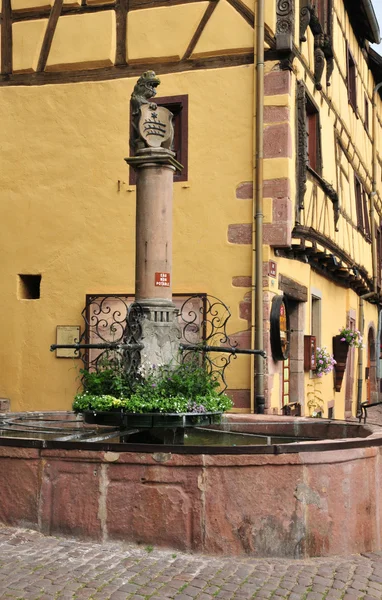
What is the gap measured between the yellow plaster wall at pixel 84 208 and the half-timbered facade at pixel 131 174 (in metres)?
0.02

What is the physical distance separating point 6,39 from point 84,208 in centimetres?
245

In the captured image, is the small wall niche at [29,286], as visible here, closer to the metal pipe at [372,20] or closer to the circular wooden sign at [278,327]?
the circular wooden sign at [278,327]

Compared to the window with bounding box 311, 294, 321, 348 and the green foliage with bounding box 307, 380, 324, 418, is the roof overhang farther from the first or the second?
the green foliage with bounding box 307, 380, 324, 418

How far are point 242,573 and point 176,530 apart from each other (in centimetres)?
52

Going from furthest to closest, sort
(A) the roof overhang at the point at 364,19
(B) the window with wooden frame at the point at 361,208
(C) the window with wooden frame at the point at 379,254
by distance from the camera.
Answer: (C) the window with wooden frame at the point at 379,254 → (B) the window with wooden frame at the point at 361,208 → (A) the roof overhang at the point at 364,19

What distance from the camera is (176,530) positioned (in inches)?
202

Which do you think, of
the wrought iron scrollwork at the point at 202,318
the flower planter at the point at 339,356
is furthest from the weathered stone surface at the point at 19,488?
the flower planter at the point at 339,356

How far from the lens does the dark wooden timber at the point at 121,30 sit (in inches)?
428

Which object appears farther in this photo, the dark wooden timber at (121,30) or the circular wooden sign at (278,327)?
the dark wooden timber at (121,30)

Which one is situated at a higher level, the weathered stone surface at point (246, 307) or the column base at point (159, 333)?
the weathered stone surface at point (246, 307)

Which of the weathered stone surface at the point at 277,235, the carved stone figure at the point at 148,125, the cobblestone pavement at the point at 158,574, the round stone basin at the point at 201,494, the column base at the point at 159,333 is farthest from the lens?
the weathered stone surface at the point at 277,235

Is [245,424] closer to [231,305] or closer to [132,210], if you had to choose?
[231,305]

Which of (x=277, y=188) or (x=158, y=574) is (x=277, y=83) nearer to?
(x=277, y=188)

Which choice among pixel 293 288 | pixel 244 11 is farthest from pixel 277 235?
pixel 244 11
